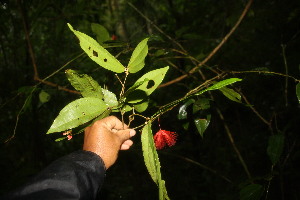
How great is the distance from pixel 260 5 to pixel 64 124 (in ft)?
15.3

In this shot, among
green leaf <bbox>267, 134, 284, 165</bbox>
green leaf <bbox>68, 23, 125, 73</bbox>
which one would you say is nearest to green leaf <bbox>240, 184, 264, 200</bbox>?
green leaf <bbox>267, 134, 284, 165</bbox>

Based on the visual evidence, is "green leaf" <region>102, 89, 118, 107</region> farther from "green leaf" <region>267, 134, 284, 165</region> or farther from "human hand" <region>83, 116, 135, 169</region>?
"green leaf" <region>267, 134, 284, 165</region>

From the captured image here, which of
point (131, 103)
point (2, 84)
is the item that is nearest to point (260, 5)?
point (2, 84)

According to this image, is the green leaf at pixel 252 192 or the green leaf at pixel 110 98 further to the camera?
the green leaf at pixel 252 192

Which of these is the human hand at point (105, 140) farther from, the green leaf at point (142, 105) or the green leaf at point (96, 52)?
the green leaf at point (96, 52)

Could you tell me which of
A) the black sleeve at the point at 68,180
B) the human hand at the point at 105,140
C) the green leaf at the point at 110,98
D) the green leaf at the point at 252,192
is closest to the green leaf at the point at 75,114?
the green leaf at the point at 110,98

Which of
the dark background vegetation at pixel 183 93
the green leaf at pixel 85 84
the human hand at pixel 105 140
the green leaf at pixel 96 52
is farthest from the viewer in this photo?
the dark background vegetation at pixel 183 93

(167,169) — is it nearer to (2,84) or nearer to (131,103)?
(2,84)

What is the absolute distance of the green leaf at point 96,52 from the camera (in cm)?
48

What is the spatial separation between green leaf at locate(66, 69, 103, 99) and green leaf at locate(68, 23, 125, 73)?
9cm

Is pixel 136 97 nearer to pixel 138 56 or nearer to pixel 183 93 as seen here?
pixel 138 56

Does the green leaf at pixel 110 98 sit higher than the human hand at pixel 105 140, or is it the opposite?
the green leaf at pixel 110 98

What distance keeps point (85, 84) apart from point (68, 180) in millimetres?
256

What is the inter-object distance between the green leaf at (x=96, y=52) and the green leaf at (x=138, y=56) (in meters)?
0.04
